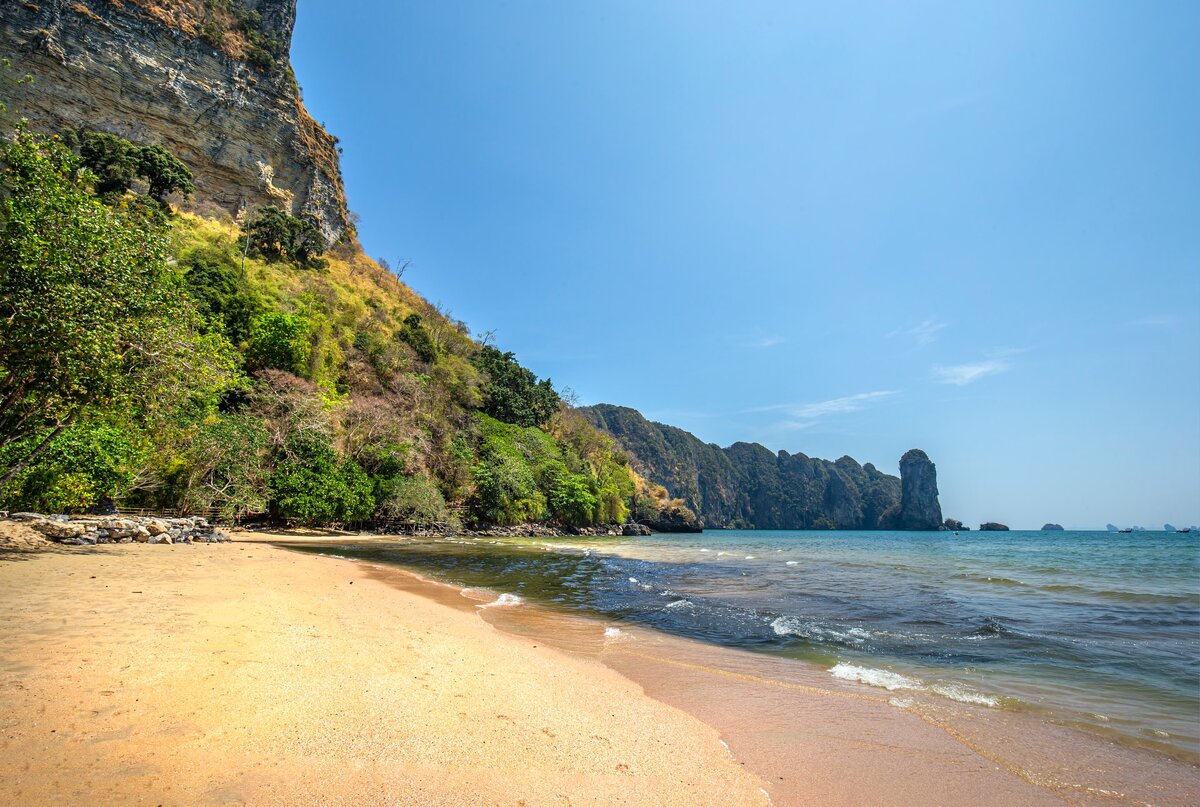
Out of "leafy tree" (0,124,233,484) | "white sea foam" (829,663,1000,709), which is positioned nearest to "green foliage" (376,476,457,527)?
"leafy tree" (0,124,233,484)

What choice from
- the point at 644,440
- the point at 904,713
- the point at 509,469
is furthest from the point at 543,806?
the point at 644,440

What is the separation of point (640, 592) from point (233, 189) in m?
56.8

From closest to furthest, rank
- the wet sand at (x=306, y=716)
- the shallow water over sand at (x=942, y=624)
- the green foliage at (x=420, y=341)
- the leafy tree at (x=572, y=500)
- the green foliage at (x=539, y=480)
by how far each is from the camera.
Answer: the wet sand at (x=306, y=716)
the shallow water over sand at (x=942, y=624)
the green foliage at (x=539, y=480)
the green foliage at (x=420, y=341)
the leafy tree at (x=572, y=500)

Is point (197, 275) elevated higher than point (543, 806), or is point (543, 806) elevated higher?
point (197, 275)

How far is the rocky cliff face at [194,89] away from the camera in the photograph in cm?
3878

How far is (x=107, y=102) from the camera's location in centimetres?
4103

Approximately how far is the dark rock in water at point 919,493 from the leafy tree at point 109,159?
185 meters

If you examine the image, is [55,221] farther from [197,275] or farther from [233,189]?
[233,189]

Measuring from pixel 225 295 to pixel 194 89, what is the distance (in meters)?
30.1

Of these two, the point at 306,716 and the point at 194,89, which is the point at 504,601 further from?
the point at 194,89

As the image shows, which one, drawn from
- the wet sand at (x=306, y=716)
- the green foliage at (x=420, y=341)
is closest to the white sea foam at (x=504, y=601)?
the wet sand at (x=306, y=716)

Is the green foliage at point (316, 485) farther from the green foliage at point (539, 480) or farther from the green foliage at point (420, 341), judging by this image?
the green foliage at point (420, 341)

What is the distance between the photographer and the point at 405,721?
3977mm

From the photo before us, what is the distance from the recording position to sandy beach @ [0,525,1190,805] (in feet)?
9.74
